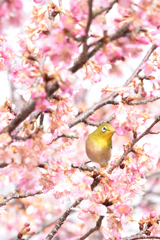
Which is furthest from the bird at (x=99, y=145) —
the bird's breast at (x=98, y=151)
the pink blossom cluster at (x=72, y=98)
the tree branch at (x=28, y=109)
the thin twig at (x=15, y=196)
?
the tree branch at (x=28, y=109)

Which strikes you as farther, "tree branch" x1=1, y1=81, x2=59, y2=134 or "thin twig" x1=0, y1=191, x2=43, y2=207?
"thin twig" x1=0, y1=191, x2=43, y2=207

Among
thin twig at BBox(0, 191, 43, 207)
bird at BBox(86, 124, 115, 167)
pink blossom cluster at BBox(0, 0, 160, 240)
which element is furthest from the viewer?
bird at BBox(86, 124, 115, 167)

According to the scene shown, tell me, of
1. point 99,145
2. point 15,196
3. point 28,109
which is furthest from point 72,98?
point 99,145

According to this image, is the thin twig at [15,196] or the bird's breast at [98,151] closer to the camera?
the thin twig at [15,196]

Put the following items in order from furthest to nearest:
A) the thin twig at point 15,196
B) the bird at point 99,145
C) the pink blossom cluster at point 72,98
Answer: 1. the bird at point 99,145
2. the thin twig at point 15,196
3. the pink blossom cluster at point 72,98

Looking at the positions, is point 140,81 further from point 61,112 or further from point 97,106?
point 61,112

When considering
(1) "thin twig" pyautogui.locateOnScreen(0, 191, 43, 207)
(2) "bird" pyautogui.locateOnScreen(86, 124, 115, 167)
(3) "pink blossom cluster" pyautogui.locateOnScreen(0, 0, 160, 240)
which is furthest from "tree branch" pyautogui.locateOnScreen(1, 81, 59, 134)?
(2) "bird" pyautogui.locateOnScreen(86, 124, 115, 167)

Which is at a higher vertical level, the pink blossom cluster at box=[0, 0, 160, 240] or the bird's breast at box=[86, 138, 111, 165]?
the pink blossom cluster at box=[0, 0, 160, 240]

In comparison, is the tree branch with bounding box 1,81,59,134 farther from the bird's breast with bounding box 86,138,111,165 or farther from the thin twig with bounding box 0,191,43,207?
the bird's breast with bounding box 86,138,111,165

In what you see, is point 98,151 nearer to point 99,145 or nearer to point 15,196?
point 99,145

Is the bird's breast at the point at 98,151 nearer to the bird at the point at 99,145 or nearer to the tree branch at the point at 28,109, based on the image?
the bird at the point at 99,145

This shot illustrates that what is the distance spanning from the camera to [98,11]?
1463 millimetres

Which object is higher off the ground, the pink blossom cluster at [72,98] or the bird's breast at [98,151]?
the pink blossom cluster at [72,98]

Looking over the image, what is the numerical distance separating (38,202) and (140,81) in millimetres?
4368
